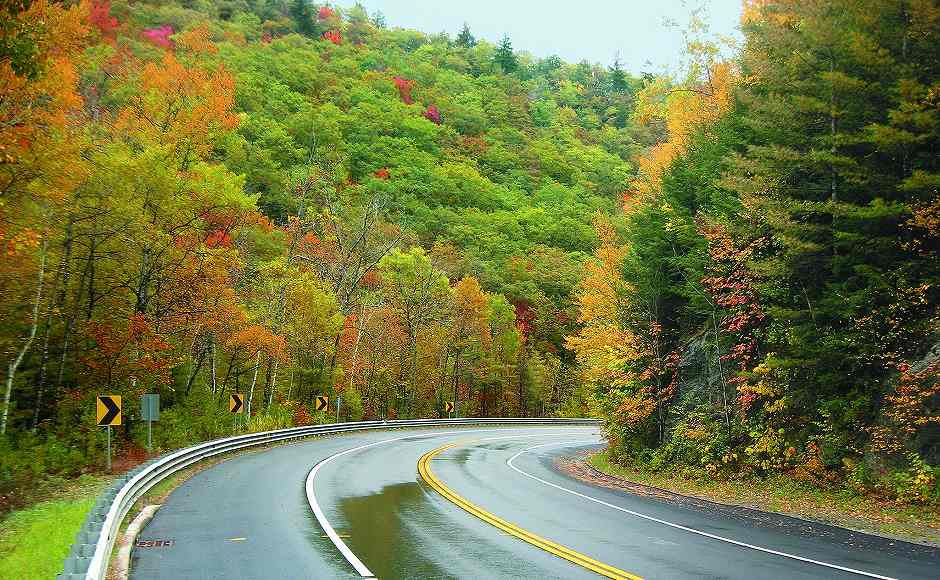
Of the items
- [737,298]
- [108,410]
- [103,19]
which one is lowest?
[108,410]

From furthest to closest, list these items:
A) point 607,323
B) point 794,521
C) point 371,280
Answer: point 371,280, point 607,323, point 794,521

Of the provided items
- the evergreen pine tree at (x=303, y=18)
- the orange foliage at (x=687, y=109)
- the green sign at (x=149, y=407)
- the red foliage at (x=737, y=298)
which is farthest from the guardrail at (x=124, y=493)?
the evergreen pine tree at (x=303, y=18)

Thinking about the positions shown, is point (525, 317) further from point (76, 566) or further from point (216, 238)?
point (76, 566)

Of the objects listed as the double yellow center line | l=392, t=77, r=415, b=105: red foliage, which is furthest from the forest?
l=392, t=77, r=415, b=105: red foliage

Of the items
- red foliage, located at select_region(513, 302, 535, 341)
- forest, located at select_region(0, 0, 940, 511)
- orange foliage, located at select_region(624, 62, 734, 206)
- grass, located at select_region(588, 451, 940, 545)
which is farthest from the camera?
red foliage, located at select_region(513, 302, 535, 341)

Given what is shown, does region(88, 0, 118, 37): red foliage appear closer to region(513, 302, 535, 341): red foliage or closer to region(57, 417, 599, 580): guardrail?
region(513, 302, 535, 341): red foliage

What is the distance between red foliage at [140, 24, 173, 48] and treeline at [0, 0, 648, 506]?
0.81m

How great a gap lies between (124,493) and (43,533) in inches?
50.5

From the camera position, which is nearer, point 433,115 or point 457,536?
point 457,536

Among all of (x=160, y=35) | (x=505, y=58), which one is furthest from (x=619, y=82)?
(x=160, y=35)

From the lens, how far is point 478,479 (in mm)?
19906

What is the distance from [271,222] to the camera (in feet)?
160

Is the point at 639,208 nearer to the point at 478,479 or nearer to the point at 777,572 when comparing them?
the point at 478,479

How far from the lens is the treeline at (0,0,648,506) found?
1903cm
